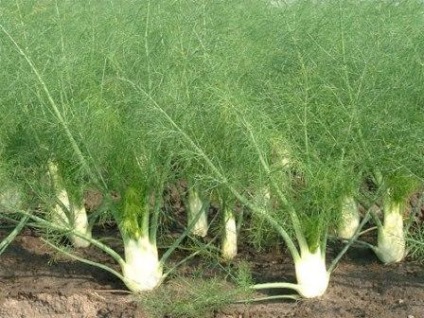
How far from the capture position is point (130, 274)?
459cm

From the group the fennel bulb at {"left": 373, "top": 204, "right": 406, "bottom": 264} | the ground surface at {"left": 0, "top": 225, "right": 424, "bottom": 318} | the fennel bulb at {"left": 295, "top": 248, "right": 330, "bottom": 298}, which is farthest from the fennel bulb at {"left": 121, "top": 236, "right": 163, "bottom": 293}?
the fennel bulb at {"left": 373, "top": 204, "right": 406, "bottom": 264}

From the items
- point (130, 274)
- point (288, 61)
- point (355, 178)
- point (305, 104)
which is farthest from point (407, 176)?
point (130, 274)

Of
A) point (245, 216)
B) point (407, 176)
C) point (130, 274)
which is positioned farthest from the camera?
point (245, 216)

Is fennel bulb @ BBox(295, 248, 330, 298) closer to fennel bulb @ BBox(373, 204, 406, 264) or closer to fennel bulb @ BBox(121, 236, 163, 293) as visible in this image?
fennel bulb @ BBox(373, 204, 406, 264)

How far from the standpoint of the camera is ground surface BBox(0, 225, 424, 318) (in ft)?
13.9

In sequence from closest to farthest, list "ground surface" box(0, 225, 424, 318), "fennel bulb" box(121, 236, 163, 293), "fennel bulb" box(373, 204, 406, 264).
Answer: "ground surface" box(0, 225, 424, 318) → "fennel bulb" box(121, 236, 163, 293) → "fennel bulb" box(373, 204, 406, 264)

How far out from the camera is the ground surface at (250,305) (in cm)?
425

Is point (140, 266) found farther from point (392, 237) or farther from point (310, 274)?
point (392, 237)

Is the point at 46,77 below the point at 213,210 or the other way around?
the other way around

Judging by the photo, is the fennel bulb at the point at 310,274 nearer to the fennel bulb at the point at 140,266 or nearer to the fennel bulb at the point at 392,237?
the fennel bulb at the point at 392,237

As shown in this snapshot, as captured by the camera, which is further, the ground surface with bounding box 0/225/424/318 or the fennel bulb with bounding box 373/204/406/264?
the fennel bulb with bounding box 373/204/406/264

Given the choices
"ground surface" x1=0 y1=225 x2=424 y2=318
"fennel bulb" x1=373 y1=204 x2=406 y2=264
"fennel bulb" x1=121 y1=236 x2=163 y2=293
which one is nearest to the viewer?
"ground surface" x1=0 y1=225 x2=424 y2=318

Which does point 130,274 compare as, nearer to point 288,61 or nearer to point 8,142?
point 8,142

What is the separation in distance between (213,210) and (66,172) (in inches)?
54.9
